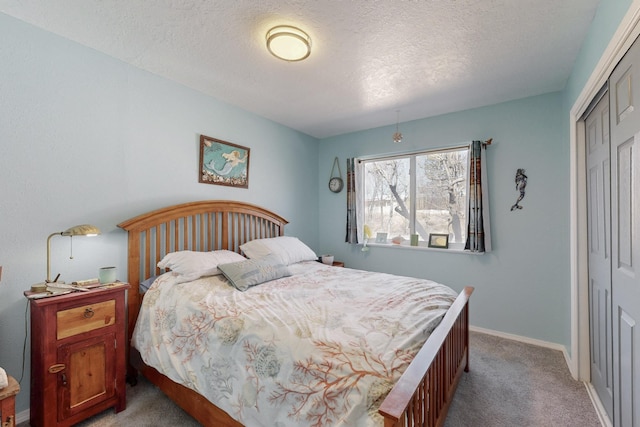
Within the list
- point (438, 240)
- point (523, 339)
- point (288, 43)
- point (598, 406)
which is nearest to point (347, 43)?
point (288, 43)

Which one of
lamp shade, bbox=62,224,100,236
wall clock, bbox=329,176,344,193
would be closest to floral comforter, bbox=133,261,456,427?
lamp shade, bbox=62,224,100,236

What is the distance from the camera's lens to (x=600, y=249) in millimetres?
1838

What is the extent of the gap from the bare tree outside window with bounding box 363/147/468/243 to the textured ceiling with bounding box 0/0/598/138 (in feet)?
2.66

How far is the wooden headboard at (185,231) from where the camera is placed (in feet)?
7.27

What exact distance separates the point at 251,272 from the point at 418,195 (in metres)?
2.38

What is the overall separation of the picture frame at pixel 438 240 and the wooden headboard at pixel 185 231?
2039 millimetres

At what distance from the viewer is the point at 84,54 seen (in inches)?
80.3

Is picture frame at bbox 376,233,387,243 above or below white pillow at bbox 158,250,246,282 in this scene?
above

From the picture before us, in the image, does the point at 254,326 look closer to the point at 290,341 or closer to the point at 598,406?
the point at 290,341

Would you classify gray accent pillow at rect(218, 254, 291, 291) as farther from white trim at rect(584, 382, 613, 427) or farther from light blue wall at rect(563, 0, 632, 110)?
light blue wall at rect(563, 0, 632, 110)

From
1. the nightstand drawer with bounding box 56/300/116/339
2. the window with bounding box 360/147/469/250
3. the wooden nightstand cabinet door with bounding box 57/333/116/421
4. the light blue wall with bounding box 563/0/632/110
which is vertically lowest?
the wooden nightstand cabinet door with bounding box 57/333/116/421

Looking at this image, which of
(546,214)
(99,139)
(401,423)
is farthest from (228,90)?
(546,214)

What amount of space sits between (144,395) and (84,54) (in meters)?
2.54

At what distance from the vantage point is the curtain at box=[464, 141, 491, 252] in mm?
3014
